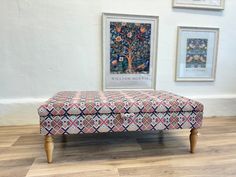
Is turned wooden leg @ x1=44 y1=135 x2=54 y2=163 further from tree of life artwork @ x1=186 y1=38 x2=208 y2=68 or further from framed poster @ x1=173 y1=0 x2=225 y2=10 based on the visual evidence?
framed poster @ x1=173 y1=0 x2=225 y2=10

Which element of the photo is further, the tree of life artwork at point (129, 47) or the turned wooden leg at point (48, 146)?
the tree of life artwork at point (129, 47)

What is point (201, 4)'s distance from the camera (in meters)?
2.49

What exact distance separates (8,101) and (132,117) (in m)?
1.65

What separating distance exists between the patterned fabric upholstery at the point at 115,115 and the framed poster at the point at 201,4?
151 cm

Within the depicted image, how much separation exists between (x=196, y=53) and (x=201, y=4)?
25.1 inches

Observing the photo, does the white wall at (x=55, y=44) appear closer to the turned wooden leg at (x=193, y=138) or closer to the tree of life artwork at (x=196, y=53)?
the tree of life artwork at (x=196, y=53)

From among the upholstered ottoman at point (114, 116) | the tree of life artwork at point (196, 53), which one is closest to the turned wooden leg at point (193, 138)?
the upholstered ottoman at point (114, 116)

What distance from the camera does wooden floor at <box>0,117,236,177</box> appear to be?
4.30ft

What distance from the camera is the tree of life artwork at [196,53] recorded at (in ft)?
8.38

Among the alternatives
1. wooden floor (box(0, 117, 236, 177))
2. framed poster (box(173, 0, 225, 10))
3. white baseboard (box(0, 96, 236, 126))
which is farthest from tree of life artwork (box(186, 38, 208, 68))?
white baseboard (box(0, 96, 236, 126))

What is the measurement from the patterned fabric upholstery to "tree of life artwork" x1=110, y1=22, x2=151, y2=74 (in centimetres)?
99

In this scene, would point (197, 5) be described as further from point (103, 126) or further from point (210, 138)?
point (103, 126)

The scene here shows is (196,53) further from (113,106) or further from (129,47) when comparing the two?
(113,106)

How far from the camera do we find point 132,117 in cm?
146
